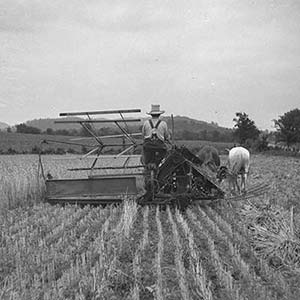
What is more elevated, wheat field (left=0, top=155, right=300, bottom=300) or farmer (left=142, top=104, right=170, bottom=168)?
farmer (left=142, top=104, right=170, bottom=168)

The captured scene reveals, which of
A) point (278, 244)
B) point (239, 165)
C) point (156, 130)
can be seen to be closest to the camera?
point (278, 244)

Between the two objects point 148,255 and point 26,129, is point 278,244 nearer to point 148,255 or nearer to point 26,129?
point 148,255

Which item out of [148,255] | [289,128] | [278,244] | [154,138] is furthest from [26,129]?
[278,244]

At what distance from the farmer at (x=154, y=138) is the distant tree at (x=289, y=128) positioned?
5697cm

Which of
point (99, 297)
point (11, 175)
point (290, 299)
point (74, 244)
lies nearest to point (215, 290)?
point (290, 299)

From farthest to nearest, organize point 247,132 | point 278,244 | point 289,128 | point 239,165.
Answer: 1. point 289,128
2. point 247,132
3. point 239,165
4. point 278,244

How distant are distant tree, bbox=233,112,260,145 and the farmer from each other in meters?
45.7

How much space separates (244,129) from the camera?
182 ft

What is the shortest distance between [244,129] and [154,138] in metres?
47.4

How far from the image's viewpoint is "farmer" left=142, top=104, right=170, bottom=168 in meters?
9.74

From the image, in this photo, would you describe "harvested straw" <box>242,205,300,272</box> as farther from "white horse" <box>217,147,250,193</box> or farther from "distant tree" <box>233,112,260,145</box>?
"distant tree" <box>233,112,260,145</box>

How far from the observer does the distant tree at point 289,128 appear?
63.1 m

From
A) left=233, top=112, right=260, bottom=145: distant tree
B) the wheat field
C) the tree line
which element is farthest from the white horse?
left=233, top=112, right=260, bottom=145: distant tree

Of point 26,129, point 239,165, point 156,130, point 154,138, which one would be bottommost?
point 239,165
